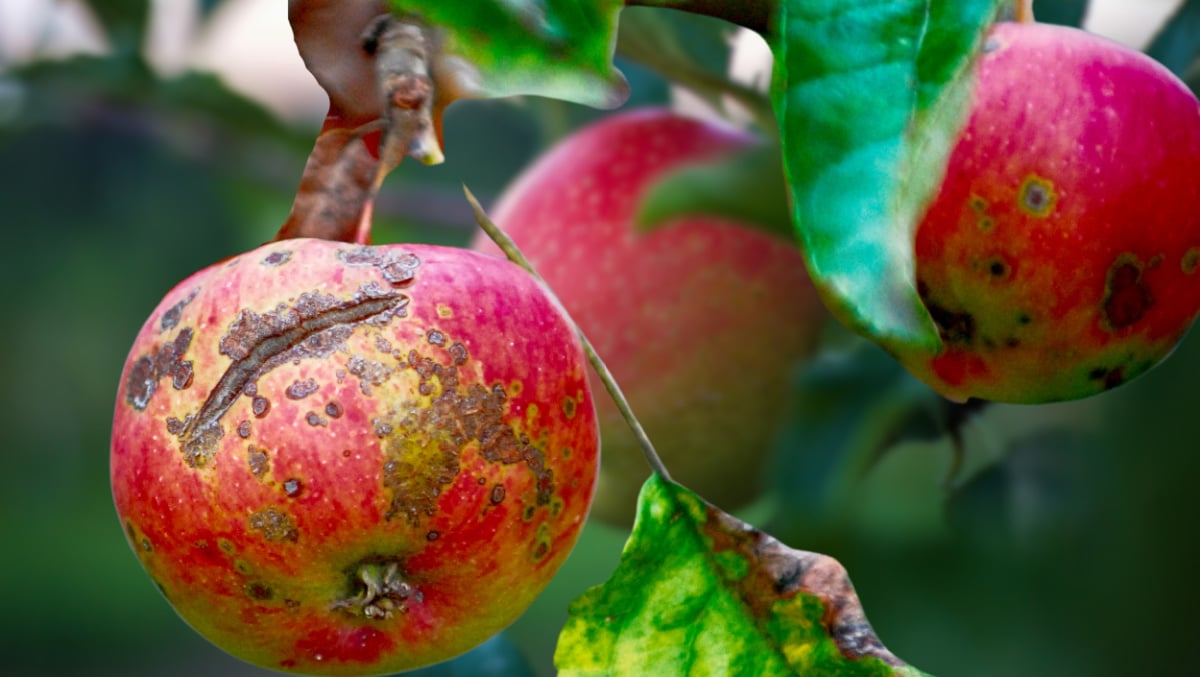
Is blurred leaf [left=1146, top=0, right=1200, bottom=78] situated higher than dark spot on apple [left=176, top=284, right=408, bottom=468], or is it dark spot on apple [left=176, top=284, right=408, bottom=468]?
blurred leaf [left=1146, top=0, right=1200, bottom=78]

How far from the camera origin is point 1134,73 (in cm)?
52

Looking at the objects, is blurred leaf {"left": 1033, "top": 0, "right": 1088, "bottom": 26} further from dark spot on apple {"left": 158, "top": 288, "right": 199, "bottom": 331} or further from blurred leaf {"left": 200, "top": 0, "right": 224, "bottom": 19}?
blurred leaf {"left": 200, "top": 0, "right": 224, "bottom": 19}

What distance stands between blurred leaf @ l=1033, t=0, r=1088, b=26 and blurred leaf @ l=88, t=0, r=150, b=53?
0.96 m

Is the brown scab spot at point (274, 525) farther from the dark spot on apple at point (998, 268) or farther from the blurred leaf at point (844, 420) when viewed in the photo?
the blurred leaf at point (844, 420)

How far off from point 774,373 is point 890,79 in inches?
16.0

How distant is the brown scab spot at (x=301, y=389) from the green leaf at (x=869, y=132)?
0.61 feet

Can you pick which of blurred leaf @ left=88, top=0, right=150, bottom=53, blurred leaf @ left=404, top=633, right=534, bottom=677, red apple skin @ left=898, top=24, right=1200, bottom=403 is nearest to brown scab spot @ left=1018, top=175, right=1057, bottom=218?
red apple skin @ left=898, top=24, right=1200, bottom=403

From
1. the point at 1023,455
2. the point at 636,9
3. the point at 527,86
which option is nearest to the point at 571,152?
the point at 636,9

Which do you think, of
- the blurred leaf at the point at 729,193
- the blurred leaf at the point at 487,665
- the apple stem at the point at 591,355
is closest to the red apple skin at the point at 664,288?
the blurred leaf at the point at 729,193

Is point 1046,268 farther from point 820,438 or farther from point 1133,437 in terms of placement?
point 1133,437

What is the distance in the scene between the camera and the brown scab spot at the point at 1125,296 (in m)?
0.51

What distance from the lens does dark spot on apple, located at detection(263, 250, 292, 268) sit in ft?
1.58

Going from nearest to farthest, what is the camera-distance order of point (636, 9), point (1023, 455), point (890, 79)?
point (890, 79) → point (636, 9) → point (1023, 455)

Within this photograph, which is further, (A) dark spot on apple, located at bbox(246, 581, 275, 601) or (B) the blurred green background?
(B) the blurred green background
